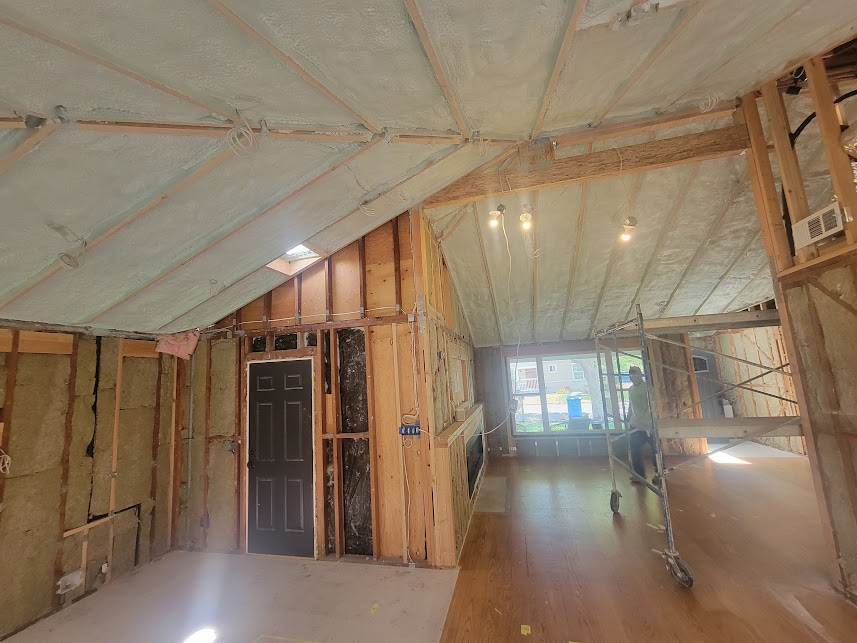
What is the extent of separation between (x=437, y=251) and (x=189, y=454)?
399 cm

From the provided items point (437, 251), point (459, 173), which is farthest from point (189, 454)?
point (459, 173)

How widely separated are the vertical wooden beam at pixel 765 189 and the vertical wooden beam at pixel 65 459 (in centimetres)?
648

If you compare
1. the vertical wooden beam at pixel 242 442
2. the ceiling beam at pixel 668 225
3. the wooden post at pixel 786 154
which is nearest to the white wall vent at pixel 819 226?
the wooden post at pixel 786 154

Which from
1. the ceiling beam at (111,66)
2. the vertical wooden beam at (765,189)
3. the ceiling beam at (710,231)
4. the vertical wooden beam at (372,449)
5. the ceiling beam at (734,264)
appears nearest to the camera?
the ceiling beam at (111,66)

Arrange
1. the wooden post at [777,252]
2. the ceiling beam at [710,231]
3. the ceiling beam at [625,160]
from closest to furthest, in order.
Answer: the wooden post at [777,252]
the ceiling beam at [625,160]
the ceiling beam at [710,231]

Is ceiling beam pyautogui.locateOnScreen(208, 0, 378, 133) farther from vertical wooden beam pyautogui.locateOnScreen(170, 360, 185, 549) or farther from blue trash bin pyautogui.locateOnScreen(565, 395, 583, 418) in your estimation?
blue trash bin pyautogui.locateOnScreen(565, 395, 583, 418)

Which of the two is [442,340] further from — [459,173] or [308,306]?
[459,173]

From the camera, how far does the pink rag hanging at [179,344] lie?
13.6 ft

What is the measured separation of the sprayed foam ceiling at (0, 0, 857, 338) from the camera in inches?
51.4

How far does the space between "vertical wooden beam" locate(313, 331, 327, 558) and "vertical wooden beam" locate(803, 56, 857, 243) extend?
457cm

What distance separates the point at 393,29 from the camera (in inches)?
58.3

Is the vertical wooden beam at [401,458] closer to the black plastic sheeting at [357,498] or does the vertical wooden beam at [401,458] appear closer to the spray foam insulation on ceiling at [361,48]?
the black plastic sheeting at [357,498]

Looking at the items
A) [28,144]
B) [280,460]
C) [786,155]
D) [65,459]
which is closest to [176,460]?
[65,459]

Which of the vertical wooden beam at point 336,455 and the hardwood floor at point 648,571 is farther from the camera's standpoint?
the vertical wooden beam at point 336,455
